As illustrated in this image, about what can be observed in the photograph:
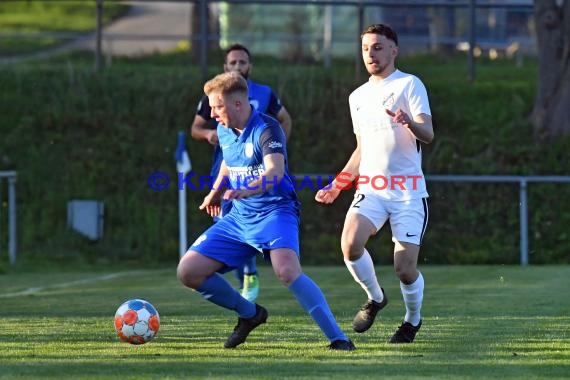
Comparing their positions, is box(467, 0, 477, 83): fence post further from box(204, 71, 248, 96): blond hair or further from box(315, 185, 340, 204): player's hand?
box(204, 71, 248, 96): blond hair

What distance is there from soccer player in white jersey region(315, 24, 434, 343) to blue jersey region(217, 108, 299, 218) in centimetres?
59

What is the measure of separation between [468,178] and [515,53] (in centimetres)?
709

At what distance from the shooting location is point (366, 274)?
785 cm

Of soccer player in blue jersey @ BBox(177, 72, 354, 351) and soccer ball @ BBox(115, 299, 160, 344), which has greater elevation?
soccer player in blue jersey @ BBox(177, 72, 354, 351)

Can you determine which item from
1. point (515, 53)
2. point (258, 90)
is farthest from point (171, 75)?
point (258, 90)

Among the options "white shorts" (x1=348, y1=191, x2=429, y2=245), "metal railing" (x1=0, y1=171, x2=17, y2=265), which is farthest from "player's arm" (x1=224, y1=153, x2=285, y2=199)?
"metal railing" (x1=0, y1=171, x2=17, y2=265)

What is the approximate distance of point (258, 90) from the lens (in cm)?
1048

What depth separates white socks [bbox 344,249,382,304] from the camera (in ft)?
25.6

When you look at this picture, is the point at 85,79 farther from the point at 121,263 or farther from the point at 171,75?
the point at 121,263

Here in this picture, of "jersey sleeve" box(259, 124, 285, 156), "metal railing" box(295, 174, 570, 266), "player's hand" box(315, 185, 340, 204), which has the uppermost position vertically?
"jersey sleeve" box(259, 124, 285, 156)

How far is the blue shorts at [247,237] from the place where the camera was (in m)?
7.14

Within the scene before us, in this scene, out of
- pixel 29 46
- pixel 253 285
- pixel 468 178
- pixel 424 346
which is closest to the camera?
pixel 424 346

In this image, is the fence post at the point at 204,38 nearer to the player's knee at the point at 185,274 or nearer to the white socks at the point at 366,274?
the white socks at the point at 366,274

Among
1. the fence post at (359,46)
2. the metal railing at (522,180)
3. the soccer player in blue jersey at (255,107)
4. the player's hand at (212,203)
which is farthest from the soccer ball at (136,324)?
the fence post at (359,46)
